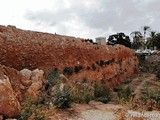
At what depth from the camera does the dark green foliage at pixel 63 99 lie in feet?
34.3

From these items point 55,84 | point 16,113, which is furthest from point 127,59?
point 16,113

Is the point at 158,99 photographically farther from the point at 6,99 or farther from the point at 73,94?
the point at 6,99

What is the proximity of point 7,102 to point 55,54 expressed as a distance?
7.27 m

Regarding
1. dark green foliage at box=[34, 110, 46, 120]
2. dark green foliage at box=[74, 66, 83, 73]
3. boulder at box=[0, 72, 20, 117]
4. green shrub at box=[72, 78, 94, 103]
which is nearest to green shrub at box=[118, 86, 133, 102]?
green shrub at box=[72, 78, 94, 103]

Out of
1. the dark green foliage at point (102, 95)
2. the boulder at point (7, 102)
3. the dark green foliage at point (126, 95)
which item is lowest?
the dark green foliage at point (126, 95)

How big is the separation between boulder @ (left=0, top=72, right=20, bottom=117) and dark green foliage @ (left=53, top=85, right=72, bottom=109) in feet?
7.58

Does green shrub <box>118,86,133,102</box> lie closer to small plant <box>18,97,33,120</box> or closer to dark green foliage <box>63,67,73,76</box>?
dark green foliage <box>63,67,73,76</box>

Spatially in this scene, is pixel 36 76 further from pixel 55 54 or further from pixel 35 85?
pixel 55 54

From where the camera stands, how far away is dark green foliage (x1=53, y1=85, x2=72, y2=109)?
10.5 metres

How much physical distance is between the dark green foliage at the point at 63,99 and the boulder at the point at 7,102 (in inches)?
91.0

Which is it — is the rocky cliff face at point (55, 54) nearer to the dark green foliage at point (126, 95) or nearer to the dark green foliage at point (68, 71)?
the dark green foliage at point (68, 71)

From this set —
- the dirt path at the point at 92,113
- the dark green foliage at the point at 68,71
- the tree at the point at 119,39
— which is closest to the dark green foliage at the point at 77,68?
the dark green foliage at the point at 68,71

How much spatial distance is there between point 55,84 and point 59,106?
191cm

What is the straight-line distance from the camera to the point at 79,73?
1667 cm
